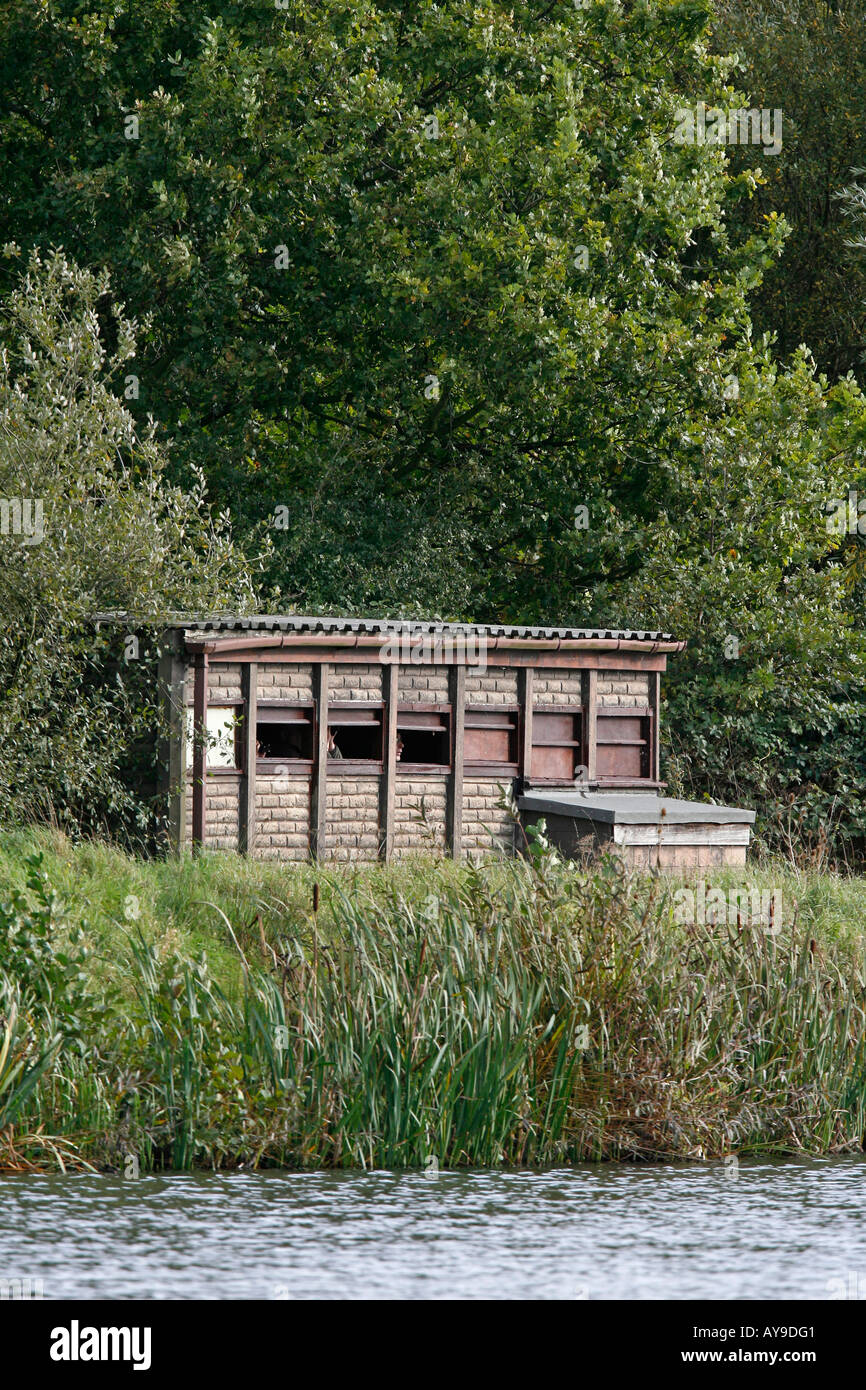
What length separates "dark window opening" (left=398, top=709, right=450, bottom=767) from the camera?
20.0m

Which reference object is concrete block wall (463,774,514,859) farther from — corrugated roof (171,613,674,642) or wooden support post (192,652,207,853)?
wooden support post (192,652,207,853)

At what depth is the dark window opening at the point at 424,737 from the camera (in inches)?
787

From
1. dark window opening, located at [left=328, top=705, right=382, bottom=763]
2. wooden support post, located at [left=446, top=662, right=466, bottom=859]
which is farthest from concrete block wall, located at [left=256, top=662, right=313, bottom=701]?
wooden support post, located at [left=446, top=662, right=466, bottom=859]

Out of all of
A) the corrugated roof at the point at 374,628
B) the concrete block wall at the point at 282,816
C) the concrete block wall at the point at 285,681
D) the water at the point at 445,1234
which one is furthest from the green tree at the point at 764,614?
the water at the point at 445,1234

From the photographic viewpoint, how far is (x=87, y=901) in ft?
41.0

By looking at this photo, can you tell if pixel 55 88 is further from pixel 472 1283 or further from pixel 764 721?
pixel 472 1283

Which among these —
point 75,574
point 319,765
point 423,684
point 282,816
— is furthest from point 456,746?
point 75,574

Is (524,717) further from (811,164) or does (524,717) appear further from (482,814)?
(811,164)

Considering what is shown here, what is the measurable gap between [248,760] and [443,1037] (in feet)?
30.9

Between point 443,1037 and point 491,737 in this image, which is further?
point 491,737

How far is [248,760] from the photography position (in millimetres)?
18719

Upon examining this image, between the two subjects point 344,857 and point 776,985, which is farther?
point 344,857

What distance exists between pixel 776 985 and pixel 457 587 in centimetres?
1595

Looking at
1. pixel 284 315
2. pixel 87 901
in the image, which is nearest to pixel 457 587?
pixel 284 315
